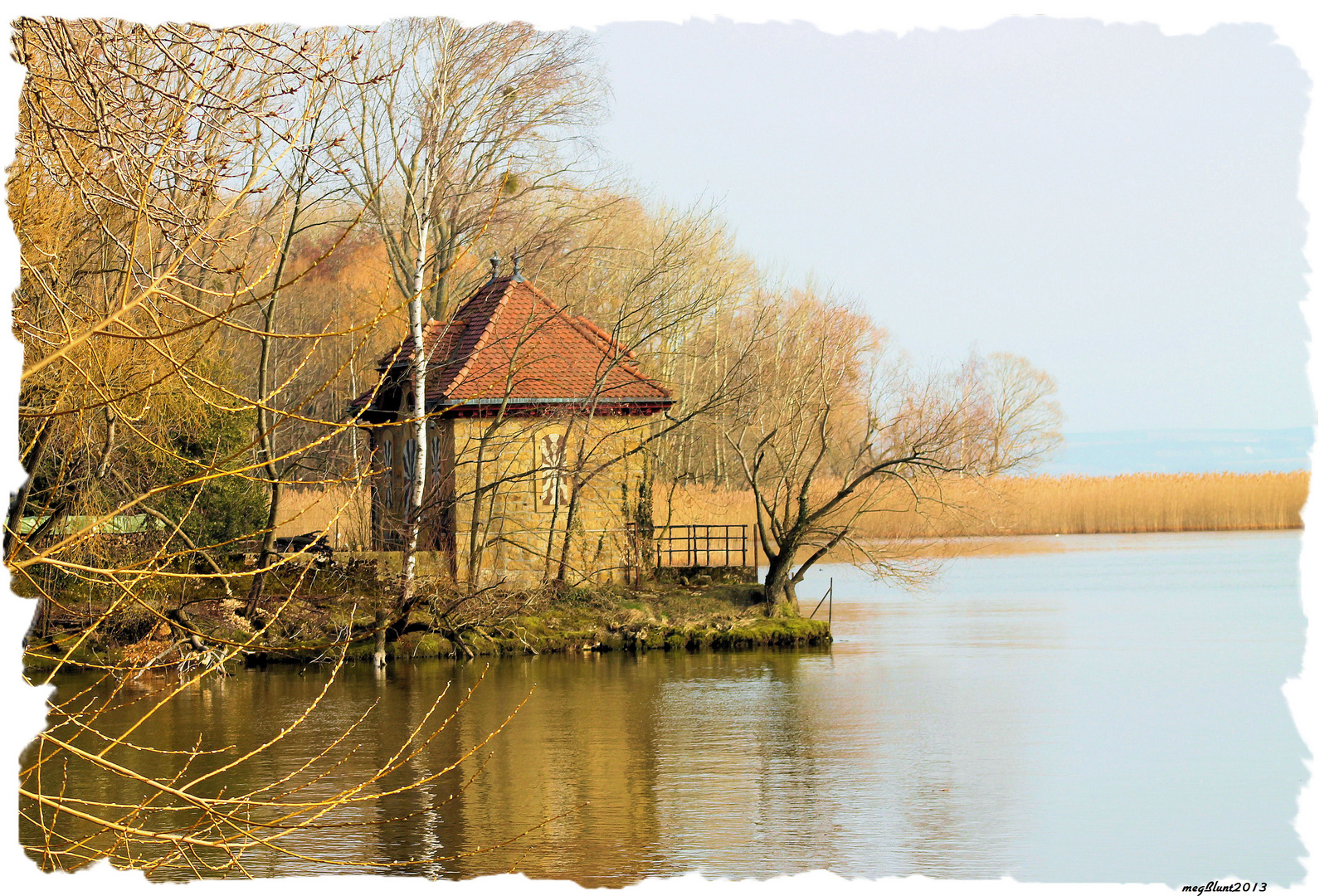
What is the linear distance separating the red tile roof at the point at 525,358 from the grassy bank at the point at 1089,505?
6298 mm

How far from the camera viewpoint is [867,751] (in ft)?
45.2

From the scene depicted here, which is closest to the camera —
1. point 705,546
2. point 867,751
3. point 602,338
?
point 867,751

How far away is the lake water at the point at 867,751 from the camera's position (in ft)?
31.9

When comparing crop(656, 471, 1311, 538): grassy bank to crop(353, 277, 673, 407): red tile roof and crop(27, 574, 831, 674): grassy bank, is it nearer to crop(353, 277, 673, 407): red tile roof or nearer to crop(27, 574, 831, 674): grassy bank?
crop(353, 277, 673, 407): red tile roof

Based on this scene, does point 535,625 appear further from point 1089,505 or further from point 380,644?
point 1089,505

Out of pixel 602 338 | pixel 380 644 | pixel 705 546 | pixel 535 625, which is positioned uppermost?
pixel 602 338

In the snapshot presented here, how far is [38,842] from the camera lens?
930 cm

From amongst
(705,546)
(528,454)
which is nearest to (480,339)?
(528,454)

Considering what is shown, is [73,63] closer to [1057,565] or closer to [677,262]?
[677,262]

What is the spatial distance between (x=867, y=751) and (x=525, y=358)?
10.3 m

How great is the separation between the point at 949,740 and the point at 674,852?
19.0ft

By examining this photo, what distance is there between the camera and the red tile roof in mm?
21266

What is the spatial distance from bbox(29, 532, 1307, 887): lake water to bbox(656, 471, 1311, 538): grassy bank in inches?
237

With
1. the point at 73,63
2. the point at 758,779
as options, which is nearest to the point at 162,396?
the point at 758,779
